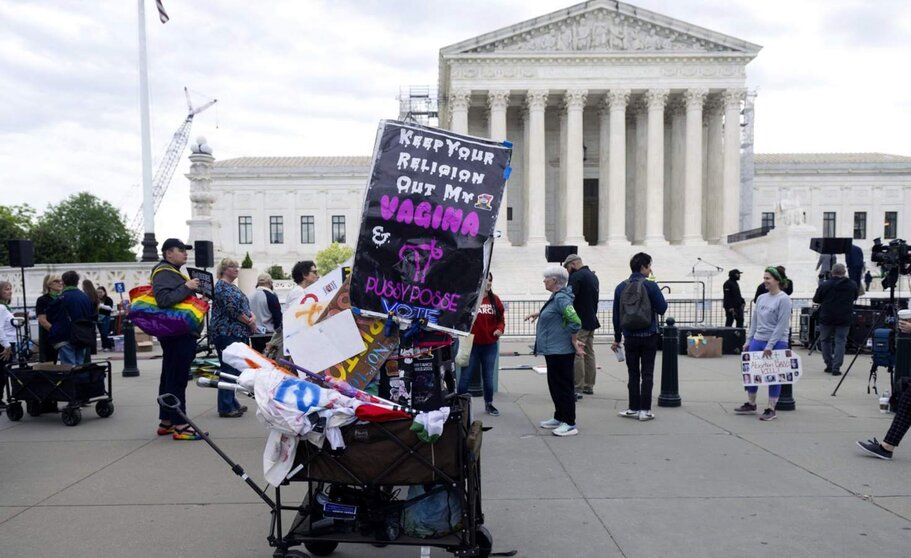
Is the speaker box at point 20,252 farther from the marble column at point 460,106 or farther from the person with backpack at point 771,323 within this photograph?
the marble column at point 460,106

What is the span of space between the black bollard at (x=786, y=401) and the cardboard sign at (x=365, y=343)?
6436 millimetres

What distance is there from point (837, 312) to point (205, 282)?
10.3 meters

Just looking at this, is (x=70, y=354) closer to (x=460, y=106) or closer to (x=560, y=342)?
(x=560, y=342)

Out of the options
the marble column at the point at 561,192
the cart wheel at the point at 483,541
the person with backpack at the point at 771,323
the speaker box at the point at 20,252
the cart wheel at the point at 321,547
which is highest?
the marble column at the point at 561,192

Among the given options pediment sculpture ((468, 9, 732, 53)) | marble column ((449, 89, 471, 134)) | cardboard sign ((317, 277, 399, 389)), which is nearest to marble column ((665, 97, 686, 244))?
pediment sculpture ((468, 9, 732, 53))

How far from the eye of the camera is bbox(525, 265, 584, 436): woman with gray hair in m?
7.18

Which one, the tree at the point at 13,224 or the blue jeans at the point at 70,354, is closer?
the blue jeans at the point at 70,354

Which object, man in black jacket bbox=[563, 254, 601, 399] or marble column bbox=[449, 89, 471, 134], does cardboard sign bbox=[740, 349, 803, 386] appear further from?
marble column bbox=[449, 89, 471, 134]

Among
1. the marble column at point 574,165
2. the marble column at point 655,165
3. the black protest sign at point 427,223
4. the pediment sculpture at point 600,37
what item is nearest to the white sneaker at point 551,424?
the black protest sign at point 427,223

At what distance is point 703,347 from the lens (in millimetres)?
14617

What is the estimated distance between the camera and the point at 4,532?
4.66 m

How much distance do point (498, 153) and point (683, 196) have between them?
44.9 meters

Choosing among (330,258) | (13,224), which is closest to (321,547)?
(330,258)

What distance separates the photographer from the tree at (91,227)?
67.6m
